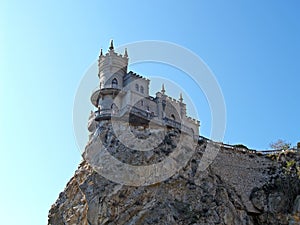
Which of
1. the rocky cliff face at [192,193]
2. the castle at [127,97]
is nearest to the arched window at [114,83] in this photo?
the castle at [127,97]

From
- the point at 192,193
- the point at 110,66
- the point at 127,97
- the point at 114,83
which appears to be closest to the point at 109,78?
the point at 114,83

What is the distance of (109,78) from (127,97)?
115 inches

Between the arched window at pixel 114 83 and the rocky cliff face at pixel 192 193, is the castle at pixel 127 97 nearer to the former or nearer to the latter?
the arched window at pixel 114 83

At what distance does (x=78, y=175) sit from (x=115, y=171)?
468cm

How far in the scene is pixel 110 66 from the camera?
49375 millimetres

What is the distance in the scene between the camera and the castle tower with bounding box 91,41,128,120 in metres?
47.0

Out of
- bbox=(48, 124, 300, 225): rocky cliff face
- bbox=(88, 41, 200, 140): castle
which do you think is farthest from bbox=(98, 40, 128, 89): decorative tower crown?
bbox=(48, 124, 300, 225): rocky cliff face

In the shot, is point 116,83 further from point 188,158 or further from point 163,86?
point 188,158

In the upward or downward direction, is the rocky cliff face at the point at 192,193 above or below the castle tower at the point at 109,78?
below

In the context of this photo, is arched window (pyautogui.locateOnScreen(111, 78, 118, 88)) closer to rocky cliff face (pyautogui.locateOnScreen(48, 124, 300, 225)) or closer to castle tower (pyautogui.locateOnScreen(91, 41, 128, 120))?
castle tower (pyautogui.locateOnScreen(91, 41, 128, 120))

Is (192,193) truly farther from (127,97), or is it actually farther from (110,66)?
(110,66)

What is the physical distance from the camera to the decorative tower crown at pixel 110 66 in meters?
48.8

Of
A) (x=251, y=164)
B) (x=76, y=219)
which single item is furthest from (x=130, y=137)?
(x=251, y=164)

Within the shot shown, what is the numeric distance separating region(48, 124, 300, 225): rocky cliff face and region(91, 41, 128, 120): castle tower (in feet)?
25.9
